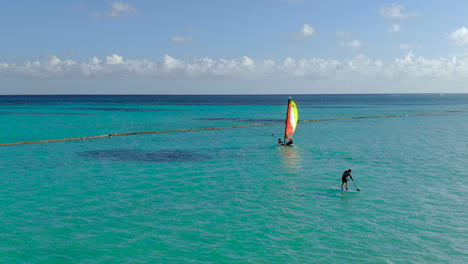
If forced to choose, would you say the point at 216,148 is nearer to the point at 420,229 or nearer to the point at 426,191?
the point at 426,191

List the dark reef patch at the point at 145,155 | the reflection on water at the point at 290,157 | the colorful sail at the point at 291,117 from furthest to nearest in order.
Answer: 1. the colorful sail at the point at 291,117
2. the dark reef patch at the point at 145,155
3. the reflection on water at the point at 290,157

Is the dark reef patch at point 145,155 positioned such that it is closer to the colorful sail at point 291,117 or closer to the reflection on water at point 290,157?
the reflection on water at point 290,157

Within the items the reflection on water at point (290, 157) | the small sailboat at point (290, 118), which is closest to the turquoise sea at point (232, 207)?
the reflection on water at point (290, 157)

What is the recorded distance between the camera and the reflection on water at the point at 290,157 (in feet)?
160

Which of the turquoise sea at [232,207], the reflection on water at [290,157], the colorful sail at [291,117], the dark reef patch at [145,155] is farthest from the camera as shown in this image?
the colorful sail at [291,117]

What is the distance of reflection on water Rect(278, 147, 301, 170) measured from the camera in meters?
48.6

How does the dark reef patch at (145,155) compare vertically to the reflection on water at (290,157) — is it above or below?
below

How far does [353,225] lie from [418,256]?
5.28m

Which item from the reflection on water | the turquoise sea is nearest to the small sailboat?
the reflection on water

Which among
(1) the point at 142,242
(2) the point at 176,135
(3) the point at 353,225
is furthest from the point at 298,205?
(2) the point at 176,135

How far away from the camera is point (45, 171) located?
45.0 meters

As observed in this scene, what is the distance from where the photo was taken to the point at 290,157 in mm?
54812

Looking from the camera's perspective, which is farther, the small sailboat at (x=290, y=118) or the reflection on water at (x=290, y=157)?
the small sailboat at (x=290, y=118)

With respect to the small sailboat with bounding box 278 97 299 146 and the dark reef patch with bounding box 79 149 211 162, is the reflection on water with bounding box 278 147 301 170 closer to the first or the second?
the small sailboat with bounding box 278 97 299 146
